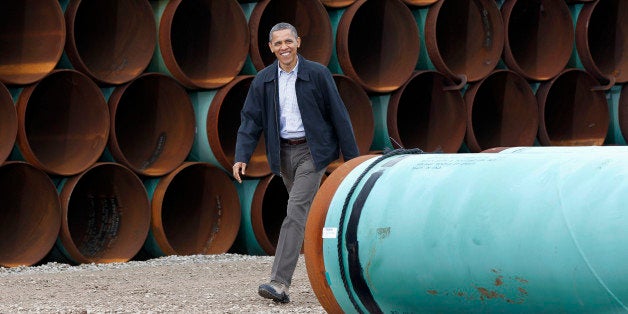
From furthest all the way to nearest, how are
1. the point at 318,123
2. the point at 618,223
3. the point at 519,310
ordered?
the point at 318,123
the point at 519,310
the point at 618,223

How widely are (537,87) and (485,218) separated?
20.6 feet

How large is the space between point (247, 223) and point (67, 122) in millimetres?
1463

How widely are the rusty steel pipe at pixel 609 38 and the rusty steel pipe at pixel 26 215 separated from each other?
16.8 ft

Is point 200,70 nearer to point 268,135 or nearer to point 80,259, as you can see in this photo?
point 80,259

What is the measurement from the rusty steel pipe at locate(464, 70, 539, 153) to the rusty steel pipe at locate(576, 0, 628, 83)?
3.31 feet

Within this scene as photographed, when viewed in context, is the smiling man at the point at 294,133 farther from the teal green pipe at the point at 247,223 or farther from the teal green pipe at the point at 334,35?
the teal green pipe at the point at 334,35

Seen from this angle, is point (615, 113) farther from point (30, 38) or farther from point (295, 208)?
point (295, 208)

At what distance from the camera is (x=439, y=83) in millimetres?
9117

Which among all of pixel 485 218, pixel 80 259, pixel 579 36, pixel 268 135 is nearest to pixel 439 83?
pixel 579 36

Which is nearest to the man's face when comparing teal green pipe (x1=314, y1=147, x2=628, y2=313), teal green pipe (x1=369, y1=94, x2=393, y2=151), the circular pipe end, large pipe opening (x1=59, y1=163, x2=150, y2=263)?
the circular pipe end

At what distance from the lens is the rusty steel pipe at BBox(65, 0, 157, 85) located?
7707 mm

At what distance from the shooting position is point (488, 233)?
372cm

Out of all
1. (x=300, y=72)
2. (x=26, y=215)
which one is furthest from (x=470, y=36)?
(x=300, y=72)

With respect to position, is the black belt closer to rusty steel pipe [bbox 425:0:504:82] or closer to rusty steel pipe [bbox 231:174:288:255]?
rusty steel pipe [bbox 231:174:288:255]
